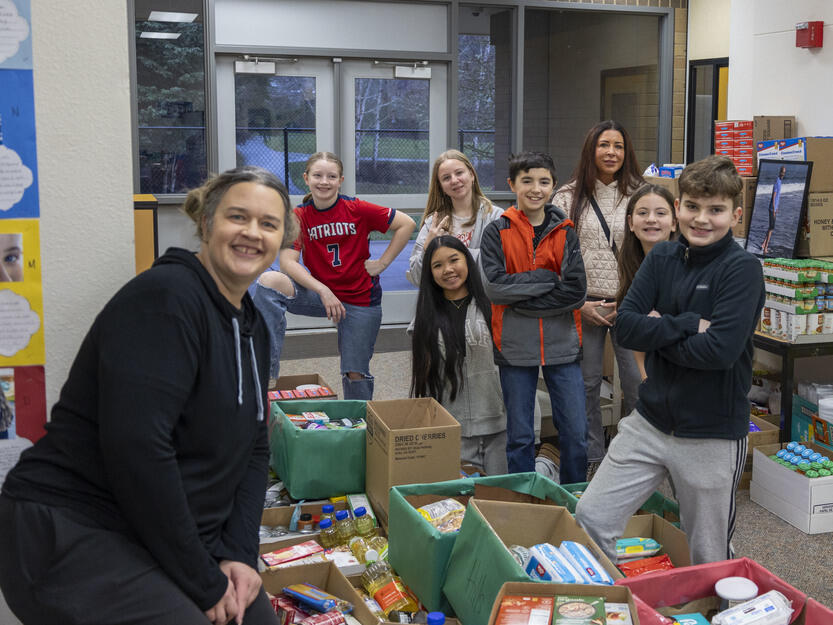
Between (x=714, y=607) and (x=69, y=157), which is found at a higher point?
(x=69, y=157)

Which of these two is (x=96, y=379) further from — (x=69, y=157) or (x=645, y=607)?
(x=645, y=607)

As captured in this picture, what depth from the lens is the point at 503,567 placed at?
2.02 meters

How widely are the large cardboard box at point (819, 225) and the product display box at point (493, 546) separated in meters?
2.51

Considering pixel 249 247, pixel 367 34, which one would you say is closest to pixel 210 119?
pixel 367 34

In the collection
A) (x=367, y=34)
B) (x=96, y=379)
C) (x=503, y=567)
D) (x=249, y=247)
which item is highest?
(x=367, y=34)

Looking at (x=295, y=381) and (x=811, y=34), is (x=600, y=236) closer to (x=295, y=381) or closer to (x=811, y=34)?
(x=295, y=381)

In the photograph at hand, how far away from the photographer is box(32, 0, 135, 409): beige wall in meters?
1.92

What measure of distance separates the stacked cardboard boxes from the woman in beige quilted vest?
1258 mm

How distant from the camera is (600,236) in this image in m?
3.64

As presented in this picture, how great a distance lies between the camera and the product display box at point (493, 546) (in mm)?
2041

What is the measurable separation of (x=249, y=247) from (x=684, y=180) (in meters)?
1.26

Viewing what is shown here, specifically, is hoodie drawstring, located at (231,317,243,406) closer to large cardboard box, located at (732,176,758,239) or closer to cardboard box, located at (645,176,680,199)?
large cardboard box, located at (732,176,758,239)

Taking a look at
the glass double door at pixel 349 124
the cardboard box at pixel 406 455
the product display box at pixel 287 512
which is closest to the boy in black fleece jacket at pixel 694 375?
the cardboard box at pixel 406 455

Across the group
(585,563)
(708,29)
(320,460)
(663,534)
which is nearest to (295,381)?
(320,460)
